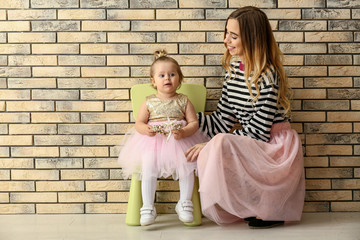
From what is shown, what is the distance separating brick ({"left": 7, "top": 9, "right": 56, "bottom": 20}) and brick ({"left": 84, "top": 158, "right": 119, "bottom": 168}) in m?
0.96

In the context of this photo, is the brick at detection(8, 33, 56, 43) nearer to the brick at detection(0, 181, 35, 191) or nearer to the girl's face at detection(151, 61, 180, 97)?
the girl's face at detection(151, 61, 180, 97)

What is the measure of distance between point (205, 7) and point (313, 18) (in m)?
0.71

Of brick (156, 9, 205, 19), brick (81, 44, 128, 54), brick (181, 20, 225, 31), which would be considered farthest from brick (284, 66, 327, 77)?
brick (81, 44, 128, 54)

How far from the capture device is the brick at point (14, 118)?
127 inches

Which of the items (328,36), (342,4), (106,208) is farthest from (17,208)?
(342,4)

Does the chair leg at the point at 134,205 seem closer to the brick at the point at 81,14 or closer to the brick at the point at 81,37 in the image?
the brick at the point at 81,37

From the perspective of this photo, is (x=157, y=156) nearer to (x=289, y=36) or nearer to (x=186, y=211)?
(x=186, y=211)

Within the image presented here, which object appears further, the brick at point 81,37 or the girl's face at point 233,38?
the brick at point 81,37

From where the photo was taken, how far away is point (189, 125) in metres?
2.92

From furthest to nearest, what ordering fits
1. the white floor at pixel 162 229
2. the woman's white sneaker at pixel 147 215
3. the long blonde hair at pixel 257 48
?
the long blonde hair at pixel 257 48 → the woman's white sneaker at pixel 147 215 → the white floor at pixel 162 229

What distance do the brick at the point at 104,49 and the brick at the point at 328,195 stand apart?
1.54 metres

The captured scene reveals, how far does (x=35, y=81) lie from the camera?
3.21 m

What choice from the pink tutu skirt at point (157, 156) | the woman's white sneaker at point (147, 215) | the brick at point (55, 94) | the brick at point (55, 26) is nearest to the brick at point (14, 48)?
the brick at point (55, 26)

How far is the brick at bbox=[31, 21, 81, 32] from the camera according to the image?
3.18 m
